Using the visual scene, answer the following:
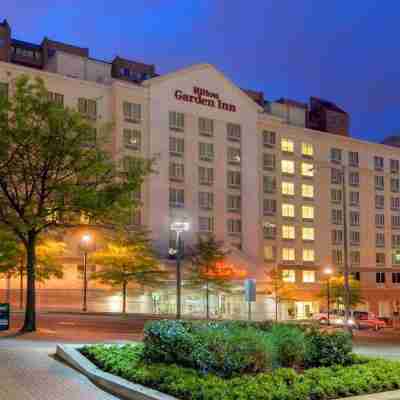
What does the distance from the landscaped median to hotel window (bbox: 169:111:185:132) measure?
186 feet

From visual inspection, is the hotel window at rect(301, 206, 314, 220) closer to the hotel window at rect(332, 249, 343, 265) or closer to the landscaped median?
the hotel window at rect(332, 249, 343, 265)

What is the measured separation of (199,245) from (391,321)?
88.8 ft

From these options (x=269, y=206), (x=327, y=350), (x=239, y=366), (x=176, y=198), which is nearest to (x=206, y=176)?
(x=176, y=198)

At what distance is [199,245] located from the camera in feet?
205

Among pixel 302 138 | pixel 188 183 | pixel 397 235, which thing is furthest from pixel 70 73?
pixel 397 235

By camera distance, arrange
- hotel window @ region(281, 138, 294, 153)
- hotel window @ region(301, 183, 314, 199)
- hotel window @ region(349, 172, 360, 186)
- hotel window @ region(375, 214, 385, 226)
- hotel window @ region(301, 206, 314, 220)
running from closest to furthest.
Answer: hotel window @ region(281, 138, 294, 153) < hotel window @ region(301, 206, 314, 220) < hotel window @ region(301, 183, 314, 199) < hotel window @ region(349, 172, 360, 186) < hotel window @ region(375, 214, 385, 226)

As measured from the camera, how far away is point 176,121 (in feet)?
237

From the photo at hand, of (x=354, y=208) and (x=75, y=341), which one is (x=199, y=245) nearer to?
(x=354, y=208)

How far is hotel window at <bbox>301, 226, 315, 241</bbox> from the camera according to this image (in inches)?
3275

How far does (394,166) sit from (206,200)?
34.6 m

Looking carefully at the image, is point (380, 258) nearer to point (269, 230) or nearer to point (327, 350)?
point (269, 230)

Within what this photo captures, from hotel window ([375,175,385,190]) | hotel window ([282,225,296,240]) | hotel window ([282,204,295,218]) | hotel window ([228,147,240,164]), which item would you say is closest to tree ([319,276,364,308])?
hotel window ([282,225,296,240])

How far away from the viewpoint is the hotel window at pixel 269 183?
79.8m

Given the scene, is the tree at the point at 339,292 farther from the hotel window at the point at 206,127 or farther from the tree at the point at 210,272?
the hotel window at the point at 206,127
